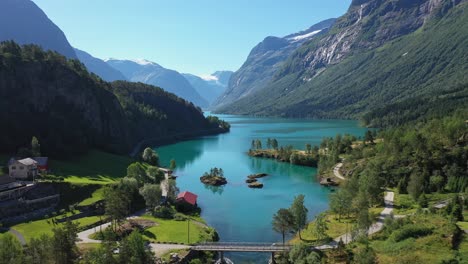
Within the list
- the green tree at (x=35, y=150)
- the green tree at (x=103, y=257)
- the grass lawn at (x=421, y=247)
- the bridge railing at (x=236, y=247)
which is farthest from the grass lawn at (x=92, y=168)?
the grass lawn at (x=421, y=247)

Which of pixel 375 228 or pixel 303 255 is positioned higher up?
pixel 375 228

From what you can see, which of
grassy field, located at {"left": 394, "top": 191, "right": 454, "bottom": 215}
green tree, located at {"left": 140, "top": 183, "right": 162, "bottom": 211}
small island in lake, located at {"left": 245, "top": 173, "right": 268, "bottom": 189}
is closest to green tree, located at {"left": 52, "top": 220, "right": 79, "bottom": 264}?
green tree, located at {"left": 140, "top": 183, "right": 162, "bottom": 211}

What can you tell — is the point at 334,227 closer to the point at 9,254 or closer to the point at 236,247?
the point at 236,247

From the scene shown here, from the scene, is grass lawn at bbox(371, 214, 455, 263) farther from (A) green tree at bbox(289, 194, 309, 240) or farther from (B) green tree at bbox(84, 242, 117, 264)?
(B) green tree at bbox(84, 242, 117, 264)

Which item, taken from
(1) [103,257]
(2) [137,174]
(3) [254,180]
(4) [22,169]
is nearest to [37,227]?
(4) [22,169]

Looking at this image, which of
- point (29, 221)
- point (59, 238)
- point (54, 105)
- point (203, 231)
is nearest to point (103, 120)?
point (54, 105)
